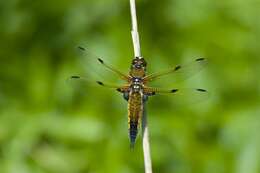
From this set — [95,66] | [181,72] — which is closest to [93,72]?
[95,66]

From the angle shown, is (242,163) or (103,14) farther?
(103,14)

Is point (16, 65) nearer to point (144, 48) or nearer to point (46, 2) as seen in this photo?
point (46, 2)

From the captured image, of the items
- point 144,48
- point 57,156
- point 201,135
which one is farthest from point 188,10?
point 57,156

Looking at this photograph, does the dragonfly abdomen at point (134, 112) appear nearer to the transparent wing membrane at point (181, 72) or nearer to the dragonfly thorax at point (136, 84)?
the dragonfly thorax at point (136, 84)

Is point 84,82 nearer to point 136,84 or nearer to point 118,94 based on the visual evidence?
point 118,94

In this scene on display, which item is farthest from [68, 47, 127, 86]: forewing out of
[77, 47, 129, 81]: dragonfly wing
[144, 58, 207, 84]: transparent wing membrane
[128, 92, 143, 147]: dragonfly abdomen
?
[128, 92, 143, 147]: dragonfly abdomen

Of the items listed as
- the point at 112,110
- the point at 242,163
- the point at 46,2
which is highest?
the point at 46,2
